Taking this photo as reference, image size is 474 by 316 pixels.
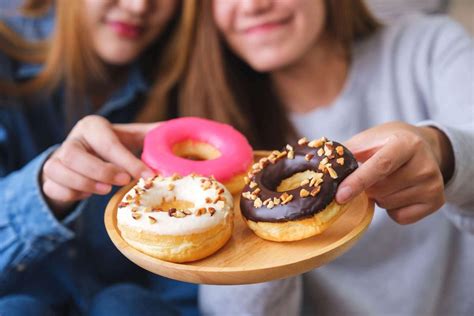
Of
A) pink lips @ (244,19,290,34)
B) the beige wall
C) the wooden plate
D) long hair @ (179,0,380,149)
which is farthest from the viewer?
the beige wall

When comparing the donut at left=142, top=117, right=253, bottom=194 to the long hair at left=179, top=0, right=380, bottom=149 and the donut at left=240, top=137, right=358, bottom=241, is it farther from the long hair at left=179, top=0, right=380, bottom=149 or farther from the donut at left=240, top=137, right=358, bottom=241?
the long hair at left=179, top=0, right=380, bottom=149

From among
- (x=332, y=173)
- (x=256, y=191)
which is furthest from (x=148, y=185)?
(x=332, y=173)

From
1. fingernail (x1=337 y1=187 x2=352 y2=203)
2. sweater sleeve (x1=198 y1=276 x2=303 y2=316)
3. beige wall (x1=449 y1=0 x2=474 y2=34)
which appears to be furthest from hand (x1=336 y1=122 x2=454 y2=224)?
beige wall (x1=449 y1=0 x2=474 y2=34)

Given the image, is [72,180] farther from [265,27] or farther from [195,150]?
[265,27]

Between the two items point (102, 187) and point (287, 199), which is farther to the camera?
point (102, 187)

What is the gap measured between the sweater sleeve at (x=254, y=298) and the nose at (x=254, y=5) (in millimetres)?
595

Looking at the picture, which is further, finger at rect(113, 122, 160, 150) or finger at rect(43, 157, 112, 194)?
finger at rect(113, 122, 160, 150)

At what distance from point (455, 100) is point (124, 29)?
783 mm

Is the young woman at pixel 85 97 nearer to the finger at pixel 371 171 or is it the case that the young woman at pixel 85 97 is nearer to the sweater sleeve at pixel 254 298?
the sweater sleeve at pixel 254 298

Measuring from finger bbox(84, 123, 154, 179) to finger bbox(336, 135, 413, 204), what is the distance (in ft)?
1.08

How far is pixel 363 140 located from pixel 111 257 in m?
0.76

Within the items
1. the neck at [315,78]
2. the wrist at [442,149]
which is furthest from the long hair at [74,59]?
the wrist at [442,149]

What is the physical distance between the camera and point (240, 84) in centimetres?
141

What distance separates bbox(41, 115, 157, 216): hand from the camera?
0.86 metres
